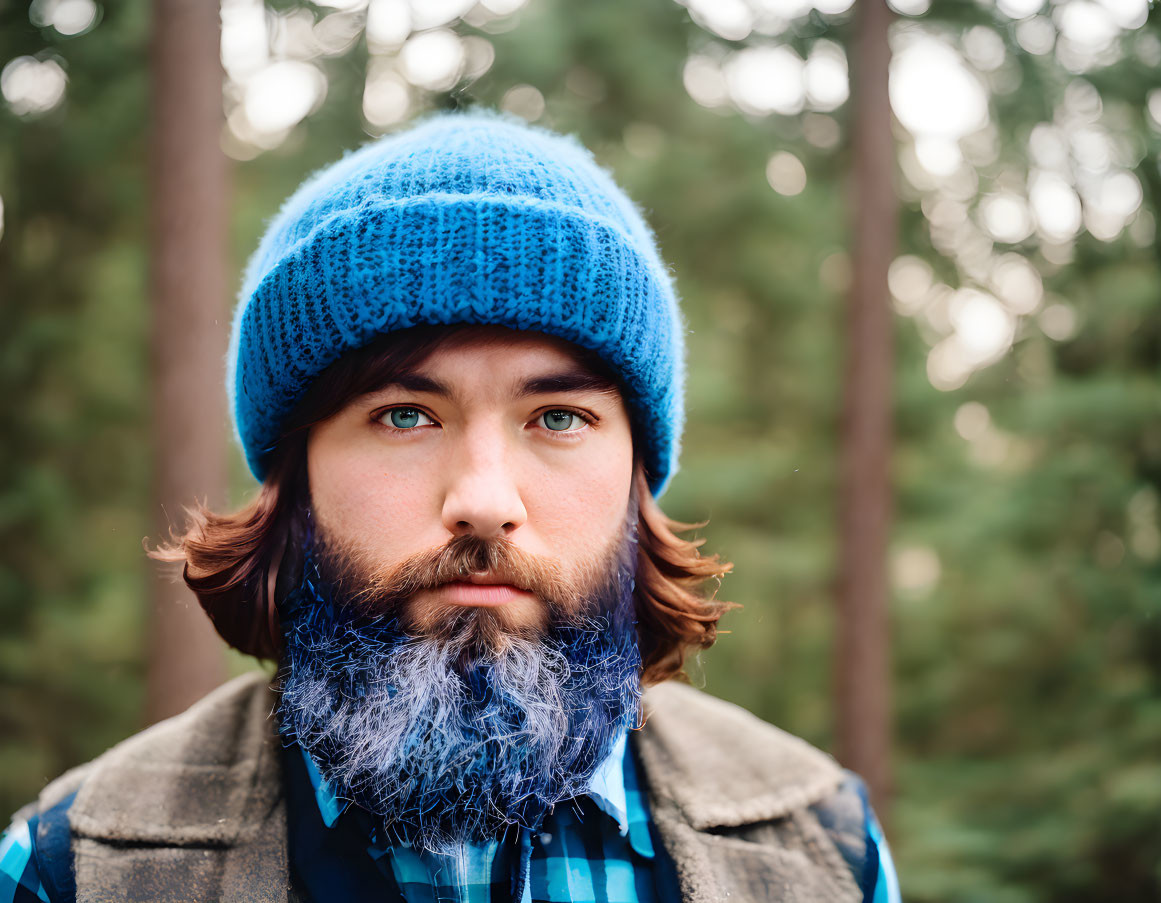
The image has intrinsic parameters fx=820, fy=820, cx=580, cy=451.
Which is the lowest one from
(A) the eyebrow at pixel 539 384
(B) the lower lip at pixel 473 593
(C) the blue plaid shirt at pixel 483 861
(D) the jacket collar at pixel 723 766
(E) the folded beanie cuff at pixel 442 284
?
(C) the blue plaid shirt at pixel 483 861

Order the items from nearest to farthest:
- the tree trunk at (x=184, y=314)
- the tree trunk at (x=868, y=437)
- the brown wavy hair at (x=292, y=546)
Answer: the brown wavy hair at (x=292, y=546)
the tree trunk at (x=184, y=314)
the tree trunk at (x=868, y=437)

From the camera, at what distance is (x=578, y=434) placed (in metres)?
1.73

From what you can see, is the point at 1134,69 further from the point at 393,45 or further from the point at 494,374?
the point at 494,374

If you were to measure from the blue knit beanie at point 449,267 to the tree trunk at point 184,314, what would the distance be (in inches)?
102

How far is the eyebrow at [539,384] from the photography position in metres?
1.61

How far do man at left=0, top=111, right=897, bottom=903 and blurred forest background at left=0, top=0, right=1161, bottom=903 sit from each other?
548 centimetres

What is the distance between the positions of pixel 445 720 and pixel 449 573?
29cm

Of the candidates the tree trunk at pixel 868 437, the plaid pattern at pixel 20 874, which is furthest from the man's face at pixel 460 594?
the tree trunk at pixel 868 437

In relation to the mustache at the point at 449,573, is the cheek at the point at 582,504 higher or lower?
higher

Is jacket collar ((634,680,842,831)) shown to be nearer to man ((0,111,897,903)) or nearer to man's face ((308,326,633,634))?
man ((0,111,897,903))

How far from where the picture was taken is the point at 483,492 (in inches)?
60.7

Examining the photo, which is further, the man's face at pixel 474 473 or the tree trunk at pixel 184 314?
the tree trunk at pixel 184 314

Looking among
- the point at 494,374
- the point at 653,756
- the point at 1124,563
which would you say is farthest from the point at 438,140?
the point at 1124,563

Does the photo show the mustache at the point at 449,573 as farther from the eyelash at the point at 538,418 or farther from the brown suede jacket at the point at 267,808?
the brown suede jacket at the point at 267,808
